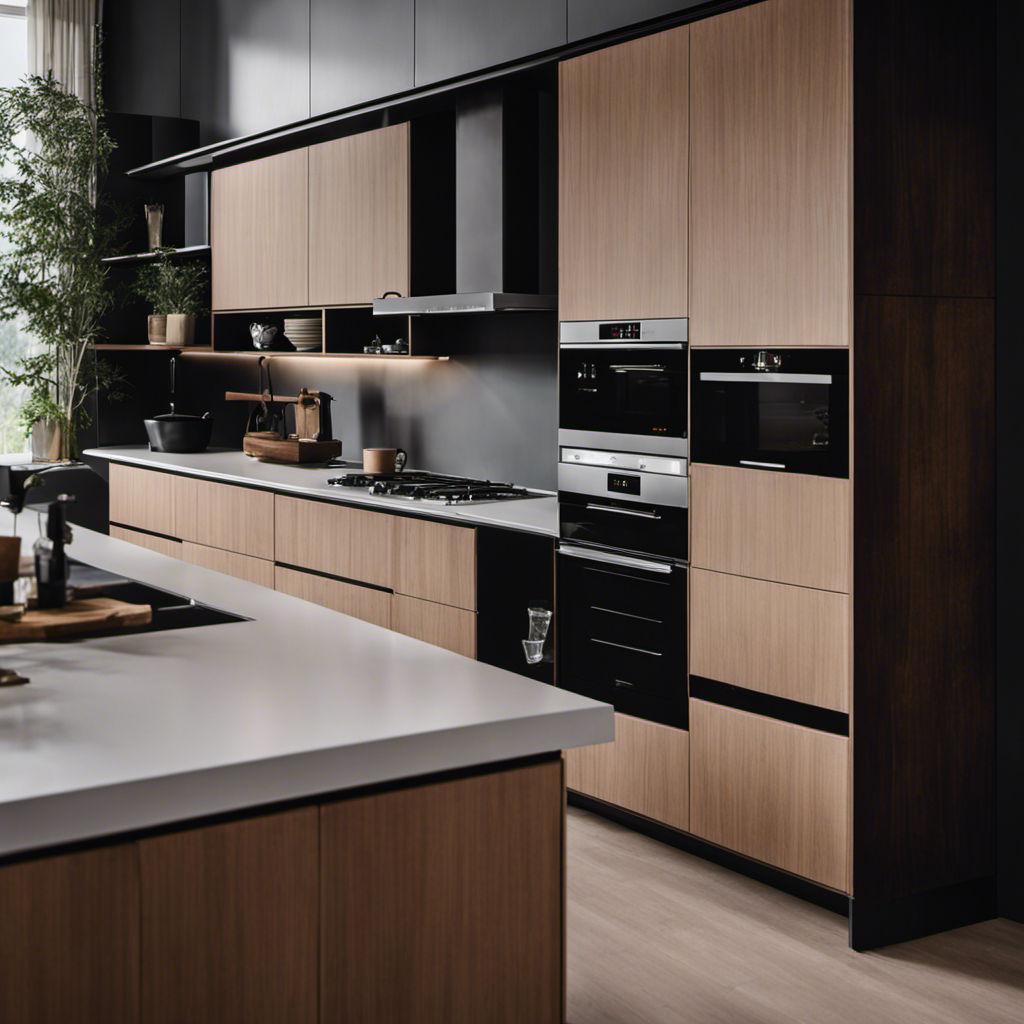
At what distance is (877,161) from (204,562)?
402cm

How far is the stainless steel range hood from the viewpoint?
4535 mm

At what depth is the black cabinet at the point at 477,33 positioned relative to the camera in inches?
161

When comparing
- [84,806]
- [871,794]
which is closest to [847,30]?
[871,794]

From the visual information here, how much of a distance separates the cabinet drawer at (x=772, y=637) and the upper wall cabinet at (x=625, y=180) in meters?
0.83

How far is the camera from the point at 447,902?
1800 millimetres

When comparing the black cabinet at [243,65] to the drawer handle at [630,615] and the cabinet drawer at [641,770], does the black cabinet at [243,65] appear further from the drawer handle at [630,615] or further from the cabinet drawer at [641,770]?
the cabinet drawer at [641,770]

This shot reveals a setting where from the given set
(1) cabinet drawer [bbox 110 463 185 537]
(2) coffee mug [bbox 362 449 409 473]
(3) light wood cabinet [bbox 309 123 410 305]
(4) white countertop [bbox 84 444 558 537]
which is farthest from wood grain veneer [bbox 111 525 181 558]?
(3) light wood cabinet [bbox 309 123 410 305]

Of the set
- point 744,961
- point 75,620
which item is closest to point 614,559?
point 744,961

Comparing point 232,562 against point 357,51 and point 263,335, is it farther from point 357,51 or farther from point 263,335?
point 357,51

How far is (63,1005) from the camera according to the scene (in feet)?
4.99

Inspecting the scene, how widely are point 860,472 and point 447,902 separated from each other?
1.67m

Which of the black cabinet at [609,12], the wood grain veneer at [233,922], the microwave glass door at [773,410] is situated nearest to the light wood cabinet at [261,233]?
the black cabinet at [609,12]

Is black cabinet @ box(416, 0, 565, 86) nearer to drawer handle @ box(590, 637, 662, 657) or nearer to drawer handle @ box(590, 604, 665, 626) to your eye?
drawer handle @ box(590, 604, 665, 626)

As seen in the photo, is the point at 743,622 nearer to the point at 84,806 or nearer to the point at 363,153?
the point at 84,806
